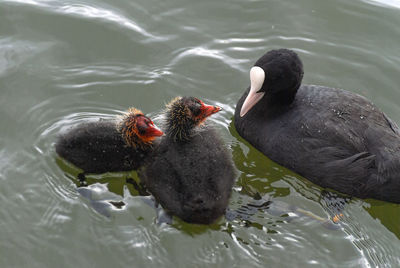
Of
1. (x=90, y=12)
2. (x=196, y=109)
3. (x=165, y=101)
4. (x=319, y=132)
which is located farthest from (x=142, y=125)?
(x=90, y=12)

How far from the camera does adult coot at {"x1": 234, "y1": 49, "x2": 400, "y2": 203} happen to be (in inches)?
197

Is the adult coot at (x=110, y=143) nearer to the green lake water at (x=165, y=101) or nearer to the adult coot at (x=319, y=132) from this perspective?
the green lake water at (x=165, y=101)

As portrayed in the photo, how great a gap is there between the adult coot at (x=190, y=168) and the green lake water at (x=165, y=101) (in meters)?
0.27

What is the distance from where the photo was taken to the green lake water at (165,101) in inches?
177

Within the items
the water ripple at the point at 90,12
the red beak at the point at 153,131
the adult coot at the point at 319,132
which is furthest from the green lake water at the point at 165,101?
the red beak at the point at 153,131

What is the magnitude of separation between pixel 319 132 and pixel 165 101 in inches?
75.1

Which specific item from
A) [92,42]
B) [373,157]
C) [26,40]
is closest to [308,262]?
[373,157]

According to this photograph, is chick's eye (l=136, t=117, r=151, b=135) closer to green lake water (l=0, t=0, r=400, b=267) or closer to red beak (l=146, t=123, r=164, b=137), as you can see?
red beak (l=146, t=123, r=164, b=137)

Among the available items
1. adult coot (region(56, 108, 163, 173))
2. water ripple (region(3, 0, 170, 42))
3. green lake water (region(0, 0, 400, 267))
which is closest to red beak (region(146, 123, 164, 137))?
adult coot (region(56, 108, 163, 173))

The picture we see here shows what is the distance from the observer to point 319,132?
5207 millimetres

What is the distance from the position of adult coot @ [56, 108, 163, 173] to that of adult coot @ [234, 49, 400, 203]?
1217mm

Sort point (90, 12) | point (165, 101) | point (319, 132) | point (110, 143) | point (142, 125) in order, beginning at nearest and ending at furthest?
point (142, 125) → point (110, 143) → point (319, 132) → point (165, 101) → point (90, 12)

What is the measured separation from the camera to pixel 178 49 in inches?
279

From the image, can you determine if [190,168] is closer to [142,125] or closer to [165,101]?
[142,125]
